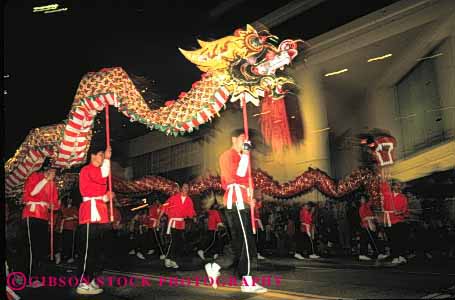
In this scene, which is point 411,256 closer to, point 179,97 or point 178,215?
point 178,215

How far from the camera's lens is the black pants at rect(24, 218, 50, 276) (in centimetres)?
356

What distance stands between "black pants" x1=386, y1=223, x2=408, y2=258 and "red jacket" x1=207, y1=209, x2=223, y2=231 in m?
1.30

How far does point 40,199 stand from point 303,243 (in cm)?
222

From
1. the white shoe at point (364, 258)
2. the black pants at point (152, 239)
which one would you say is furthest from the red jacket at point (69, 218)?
the white shoe at point (364, 258)

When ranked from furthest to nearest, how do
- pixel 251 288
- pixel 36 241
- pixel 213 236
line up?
pixel 36 241 → pixel 213 236 → pixel 251 288

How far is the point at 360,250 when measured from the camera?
327 centimetres

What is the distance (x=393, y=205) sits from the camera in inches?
128

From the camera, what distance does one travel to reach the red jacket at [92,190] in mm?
3369

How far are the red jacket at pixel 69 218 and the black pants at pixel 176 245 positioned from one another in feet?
2.64

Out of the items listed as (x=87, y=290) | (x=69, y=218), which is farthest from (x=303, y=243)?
(x=69, y=218)

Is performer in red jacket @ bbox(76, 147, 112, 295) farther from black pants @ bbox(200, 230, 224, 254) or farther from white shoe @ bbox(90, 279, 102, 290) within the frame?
black pants @ bbox(200, 230, 224, 254)

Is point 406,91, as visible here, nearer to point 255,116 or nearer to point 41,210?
point 255,116

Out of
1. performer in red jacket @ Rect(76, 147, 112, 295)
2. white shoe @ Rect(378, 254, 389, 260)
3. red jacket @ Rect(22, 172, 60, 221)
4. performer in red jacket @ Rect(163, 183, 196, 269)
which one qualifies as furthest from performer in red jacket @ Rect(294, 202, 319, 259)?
red jacket @ Rect(22, 172, 60, 221)

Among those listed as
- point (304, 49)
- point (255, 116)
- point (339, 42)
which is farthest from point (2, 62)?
point (339, 42)
